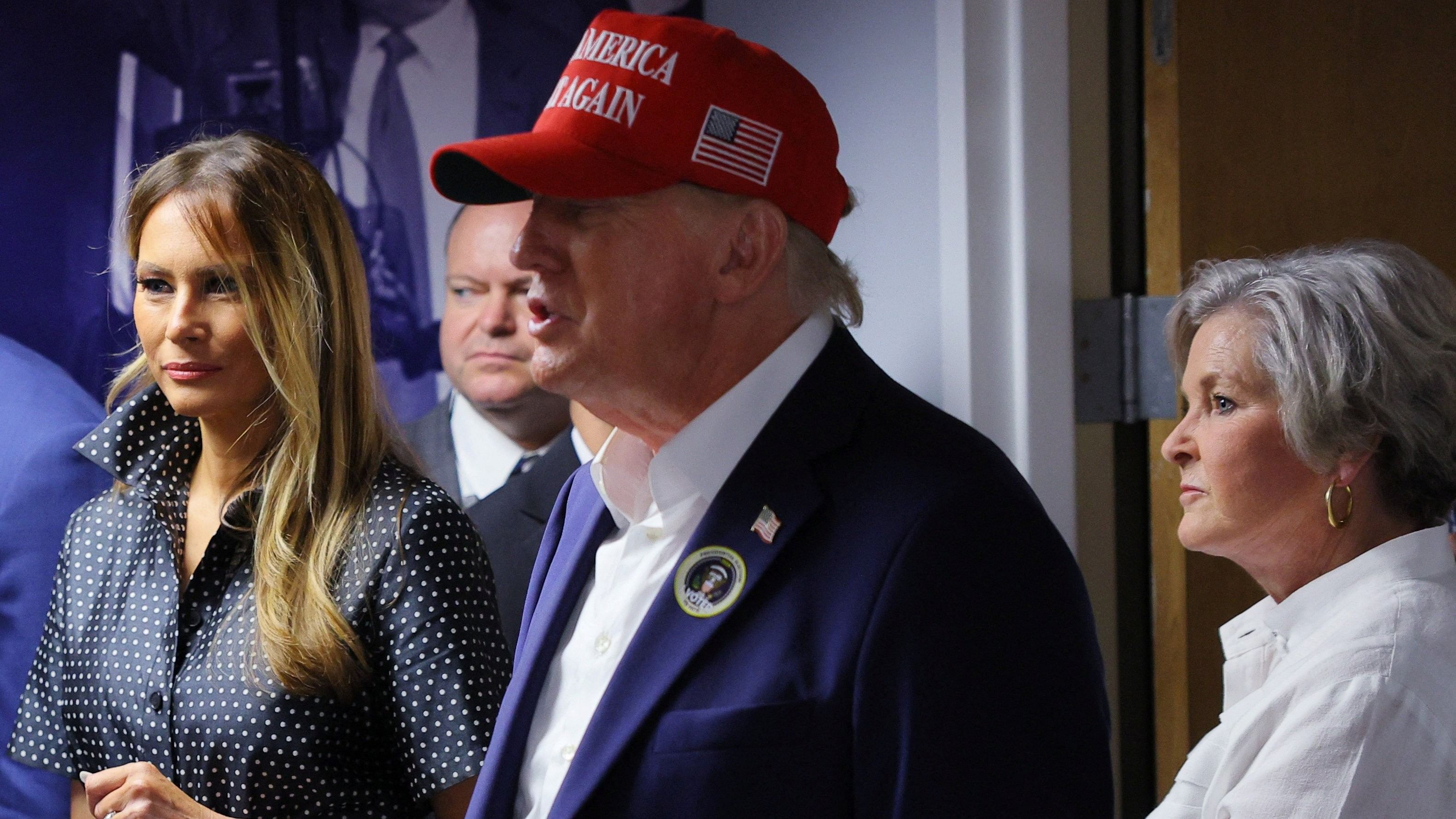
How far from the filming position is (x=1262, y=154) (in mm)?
1865

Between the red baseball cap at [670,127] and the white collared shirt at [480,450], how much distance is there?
3.94 feet

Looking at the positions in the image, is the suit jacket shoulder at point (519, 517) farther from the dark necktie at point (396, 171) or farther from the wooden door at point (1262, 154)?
the wooden door at point (1262, 154)

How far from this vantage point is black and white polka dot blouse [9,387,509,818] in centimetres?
144

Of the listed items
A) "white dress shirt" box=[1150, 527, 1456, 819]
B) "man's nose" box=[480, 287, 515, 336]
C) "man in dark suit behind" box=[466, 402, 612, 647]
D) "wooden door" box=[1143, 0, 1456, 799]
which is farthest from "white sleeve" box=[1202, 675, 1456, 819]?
"man's nose" box=[480, 287, 515, 336]

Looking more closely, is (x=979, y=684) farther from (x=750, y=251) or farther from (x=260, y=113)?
(x=260, y=113)

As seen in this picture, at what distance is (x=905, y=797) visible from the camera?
0.92 m

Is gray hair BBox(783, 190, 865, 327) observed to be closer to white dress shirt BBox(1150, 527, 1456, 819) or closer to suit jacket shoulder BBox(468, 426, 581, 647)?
white dress shirt BBox(1150, 527, 1456, 819)

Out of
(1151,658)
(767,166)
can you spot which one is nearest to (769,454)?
(767,166)

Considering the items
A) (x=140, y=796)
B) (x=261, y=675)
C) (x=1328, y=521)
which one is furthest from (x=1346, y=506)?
(x=140, y=796)

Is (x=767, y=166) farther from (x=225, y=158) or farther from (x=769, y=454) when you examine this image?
(x=225, y=158)

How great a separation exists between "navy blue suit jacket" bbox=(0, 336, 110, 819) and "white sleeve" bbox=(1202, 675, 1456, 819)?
1.60m

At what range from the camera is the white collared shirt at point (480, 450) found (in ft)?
7.68

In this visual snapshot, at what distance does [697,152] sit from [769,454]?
0.25m

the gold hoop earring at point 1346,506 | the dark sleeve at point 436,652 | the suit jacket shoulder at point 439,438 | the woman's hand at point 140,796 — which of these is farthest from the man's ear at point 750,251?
the suit jacket shoulder at point 439,438
